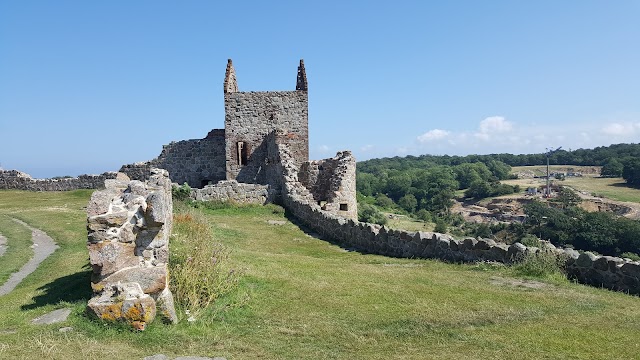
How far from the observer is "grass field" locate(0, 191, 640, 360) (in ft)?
18.2

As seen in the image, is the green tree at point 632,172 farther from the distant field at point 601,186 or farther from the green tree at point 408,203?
the green tree at point 408,203

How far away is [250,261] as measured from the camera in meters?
10.1

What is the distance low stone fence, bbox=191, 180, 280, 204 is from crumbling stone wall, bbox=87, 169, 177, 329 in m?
13.4

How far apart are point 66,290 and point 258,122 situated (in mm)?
16599

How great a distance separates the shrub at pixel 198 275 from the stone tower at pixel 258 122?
48.5 feet

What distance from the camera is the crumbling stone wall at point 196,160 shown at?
25172 millimetres

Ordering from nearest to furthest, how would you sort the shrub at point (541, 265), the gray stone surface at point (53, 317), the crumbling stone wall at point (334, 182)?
1. the gray stone surface at point (53, 317)
2. the shrub at point (541, 265)
3. the crumbling stone wall at point (334, 182)

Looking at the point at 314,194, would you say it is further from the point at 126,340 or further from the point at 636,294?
the point at 126,340

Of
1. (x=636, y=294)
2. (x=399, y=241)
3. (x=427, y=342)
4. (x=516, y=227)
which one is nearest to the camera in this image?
(x=427, y=342)

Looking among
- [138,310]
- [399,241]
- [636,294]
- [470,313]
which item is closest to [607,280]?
[636,294]

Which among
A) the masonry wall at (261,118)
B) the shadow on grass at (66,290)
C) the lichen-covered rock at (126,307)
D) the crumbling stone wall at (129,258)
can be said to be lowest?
the shadow on grass at (66,290)

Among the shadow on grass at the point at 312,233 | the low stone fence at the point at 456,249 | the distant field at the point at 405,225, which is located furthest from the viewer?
the distant field at the point at 405,225

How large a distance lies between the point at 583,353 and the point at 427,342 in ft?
5.94

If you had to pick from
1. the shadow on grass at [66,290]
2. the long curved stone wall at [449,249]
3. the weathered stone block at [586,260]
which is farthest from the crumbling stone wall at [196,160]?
the weathered stone block at [586,260]
